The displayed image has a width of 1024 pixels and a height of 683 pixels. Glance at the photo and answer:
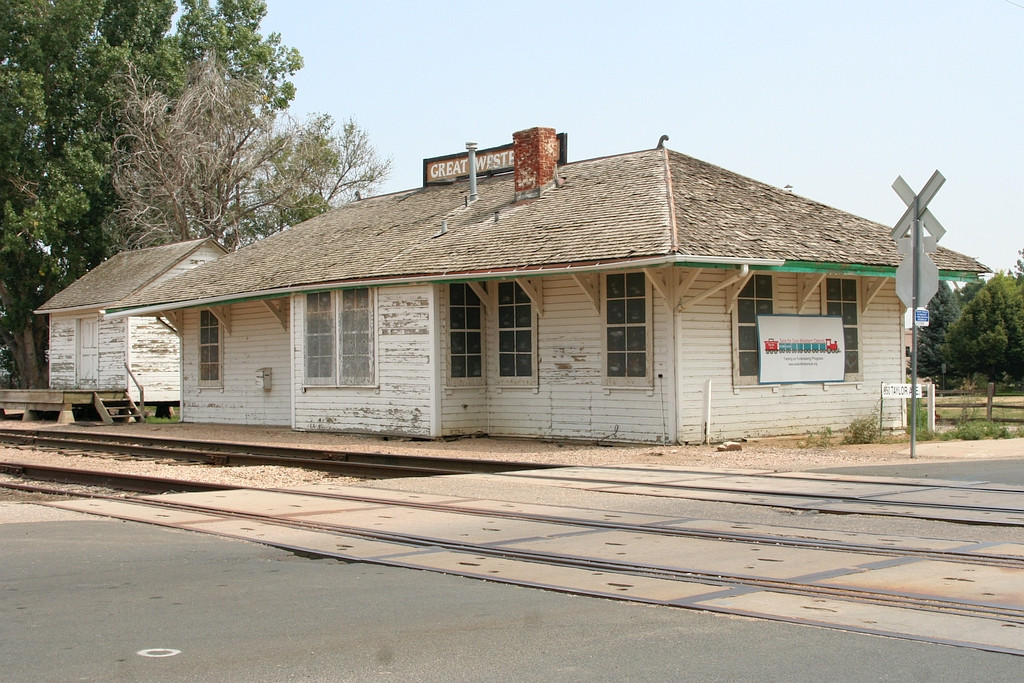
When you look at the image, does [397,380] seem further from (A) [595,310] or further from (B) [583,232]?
(B) [583,232]

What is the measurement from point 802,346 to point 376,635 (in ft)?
50.7

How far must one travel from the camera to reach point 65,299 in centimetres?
3781

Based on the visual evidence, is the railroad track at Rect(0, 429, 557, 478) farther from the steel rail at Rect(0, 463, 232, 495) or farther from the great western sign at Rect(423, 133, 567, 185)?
the great western sign at Rect(423, 133, 567, 185)

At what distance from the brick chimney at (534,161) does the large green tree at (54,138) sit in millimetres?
25094

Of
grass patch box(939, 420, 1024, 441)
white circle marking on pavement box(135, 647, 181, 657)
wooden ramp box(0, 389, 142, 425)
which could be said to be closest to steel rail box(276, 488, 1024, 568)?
white circle marking on pavement box(135, 647, 181, 657)

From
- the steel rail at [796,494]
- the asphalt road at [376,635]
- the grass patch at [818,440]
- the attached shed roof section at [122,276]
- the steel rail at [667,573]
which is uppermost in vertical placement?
the attached shed roof section at [122,276]

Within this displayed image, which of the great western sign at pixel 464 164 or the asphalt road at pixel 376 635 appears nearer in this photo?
the asphalt road at pixel 376 635

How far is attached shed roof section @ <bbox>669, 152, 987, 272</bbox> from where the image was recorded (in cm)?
1836

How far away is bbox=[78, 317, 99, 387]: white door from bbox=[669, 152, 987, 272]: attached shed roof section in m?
21.3

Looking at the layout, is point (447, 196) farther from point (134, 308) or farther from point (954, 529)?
point (954, 529)

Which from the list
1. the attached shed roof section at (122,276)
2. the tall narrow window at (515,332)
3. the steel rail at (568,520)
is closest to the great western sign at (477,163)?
the tall narrow window at (515,332)

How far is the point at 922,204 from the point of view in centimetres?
1539

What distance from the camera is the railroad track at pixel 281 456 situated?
50.6 feet

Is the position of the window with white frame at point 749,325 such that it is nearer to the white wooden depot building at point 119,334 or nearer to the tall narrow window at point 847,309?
the tall narrow window at point 847,309
